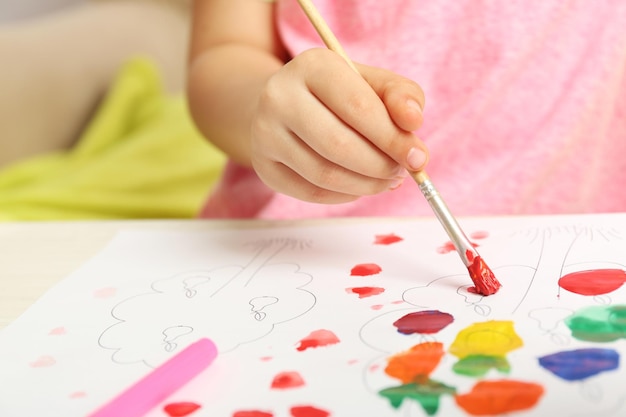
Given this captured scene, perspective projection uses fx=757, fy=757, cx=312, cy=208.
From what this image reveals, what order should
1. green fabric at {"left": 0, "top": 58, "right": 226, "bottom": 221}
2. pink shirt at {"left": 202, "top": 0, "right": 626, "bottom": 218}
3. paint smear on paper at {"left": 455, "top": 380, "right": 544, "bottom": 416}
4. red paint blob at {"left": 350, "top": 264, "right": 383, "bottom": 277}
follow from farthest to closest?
green fabric at {"left": 0, "top": 58, "right": 226, "bottom": 221}, pink shirt at {"left": 202, "top": 0, "right": 626, "bottom": 218}, red paint blob at {"left": 350, "top": 264, "right": 383, "bottom": 277}, paint smear on paper at {"left": 455, "top": 380, "right": 544, "bottom": 416}

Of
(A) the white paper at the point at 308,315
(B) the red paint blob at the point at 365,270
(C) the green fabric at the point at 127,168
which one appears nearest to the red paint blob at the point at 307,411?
(A) the white paper at the point at 308,315

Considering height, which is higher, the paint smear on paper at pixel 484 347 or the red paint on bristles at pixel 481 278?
the red paint on bristles at pixel 481 278

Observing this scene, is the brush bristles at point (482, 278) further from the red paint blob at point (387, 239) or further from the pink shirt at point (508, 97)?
the pink shirt at point (508, 97)

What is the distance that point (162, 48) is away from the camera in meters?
1.19

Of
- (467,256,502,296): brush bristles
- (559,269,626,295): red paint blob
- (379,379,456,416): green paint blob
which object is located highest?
(467,256,502,296): brush bristles

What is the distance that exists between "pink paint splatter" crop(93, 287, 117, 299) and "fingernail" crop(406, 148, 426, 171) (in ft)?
0.47

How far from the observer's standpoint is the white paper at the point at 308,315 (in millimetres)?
244

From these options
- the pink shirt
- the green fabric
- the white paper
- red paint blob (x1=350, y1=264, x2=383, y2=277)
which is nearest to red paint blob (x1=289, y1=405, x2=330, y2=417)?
the white paper

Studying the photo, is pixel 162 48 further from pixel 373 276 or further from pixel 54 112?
pixel 373 276

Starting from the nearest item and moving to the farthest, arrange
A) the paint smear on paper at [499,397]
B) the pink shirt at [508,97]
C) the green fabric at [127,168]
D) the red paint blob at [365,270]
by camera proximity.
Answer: the paint smear on paper at [499,397]
the red paint blob at [365,270]
the pink shirt at [508,97]
the green fabric at [127,168]

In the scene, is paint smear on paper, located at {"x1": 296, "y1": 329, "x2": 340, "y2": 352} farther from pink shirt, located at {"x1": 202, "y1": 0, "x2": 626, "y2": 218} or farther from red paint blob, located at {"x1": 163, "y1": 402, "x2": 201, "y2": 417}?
pink shirt, located at {"x1": 202, "y1": 0, "x2": 626, "y2": 218}

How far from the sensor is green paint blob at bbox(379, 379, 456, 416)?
0.23 metres

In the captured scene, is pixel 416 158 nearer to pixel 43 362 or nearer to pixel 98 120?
pixel 43 362

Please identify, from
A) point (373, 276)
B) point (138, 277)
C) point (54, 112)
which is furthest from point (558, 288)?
point (54, 112)
